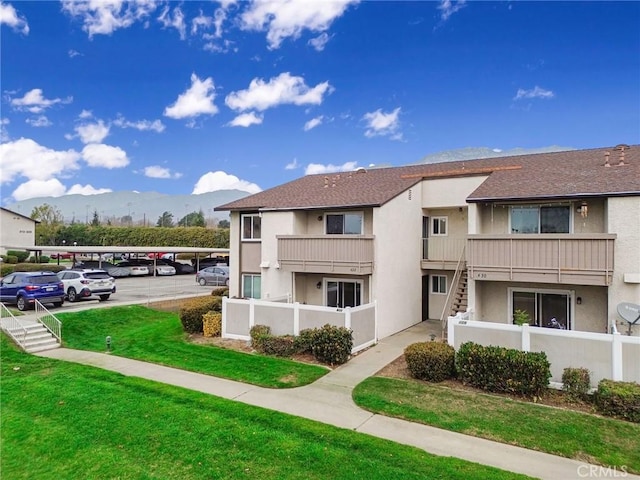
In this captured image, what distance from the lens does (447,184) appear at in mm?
18828

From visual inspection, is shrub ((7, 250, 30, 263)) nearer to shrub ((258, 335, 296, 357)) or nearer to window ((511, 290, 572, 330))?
shrub ((258, 335, 296, 357))

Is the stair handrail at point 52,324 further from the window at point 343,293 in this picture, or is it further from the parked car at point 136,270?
the parked car at point 136,270

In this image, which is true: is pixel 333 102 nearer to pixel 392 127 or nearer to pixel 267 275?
pixel 392 127

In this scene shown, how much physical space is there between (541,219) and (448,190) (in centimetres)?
479

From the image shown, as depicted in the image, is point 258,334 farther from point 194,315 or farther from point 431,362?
point 431,362

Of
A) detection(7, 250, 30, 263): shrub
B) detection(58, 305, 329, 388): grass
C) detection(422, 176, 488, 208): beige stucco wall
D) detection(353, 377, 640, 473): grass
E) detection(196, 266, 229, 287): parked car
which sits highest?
detection(422, 176, 488, 208): beige stucco wall

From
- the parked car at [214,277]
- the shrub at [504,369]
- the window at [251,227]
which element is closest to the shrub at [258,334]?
the window at [251,227]

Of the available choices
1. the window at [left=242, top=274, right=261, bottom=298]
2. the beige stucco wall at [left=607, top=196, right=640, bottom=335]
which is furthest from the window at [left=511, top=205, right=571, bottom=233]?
the window at [left=242, top=274, right=261, bottom=298]

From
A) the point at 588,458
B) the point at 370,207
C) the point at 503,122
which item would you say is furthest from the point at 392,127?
the point at 588,458

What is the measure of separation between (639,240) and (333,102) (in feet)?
88.0

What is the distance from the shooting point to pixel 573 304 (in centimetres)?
1403

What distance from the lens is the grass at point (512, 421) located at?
7473 mm

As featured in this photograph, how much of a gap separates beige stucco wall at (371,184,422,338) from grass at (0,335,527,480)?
26.9 ft

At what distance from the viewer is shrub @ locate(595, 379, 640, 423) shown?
8.77m
